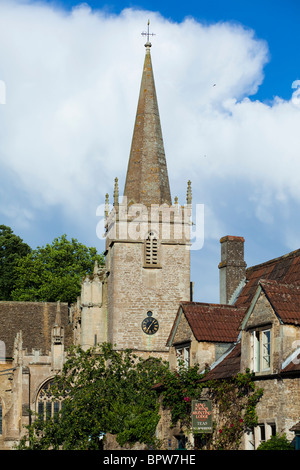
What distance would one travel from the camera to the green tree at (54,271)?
206ft

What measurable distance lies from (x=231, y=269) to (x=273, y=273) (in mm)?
2709

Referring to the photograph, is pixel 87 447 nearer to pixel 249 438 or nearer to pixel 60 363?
pixel 249 438

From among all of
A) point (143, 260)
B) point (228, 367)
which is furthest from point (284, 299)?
point (143, 260)

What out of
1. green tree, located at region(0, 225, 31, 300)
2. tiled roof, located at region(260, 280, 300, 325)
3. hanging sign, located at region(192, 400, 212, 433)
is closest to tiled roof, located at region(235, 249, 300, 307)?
tiled roof, located at region(260, 280, 300, 325)

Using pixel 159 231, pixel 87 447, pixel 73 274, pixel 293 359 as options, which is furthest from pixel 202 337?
pixel 73 274

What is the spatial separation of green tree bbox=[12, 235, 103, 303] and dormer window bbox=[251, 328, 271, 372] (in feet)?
137

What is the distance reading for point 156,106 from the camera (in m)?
54.6

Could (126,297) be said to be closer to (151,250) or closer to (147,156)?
(151,250)

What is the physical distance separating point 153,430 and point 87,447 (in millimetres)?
4338

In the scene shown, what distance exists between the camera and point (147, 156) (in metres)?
53.3

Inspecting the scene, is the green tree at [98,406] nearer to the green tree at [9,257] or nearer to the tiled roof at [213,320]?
the tiled roof at [213,320]

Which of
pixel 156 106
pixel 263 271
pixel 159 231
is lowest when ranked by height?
pixel 263 271

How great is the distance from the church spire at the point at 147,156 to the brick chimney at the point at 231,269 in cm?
2371

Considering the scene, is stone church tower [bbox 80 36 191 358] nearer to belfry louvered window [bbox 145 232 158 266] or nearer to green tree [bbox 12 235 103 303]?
belfry louvered window [bbox 145 232 158 266]
